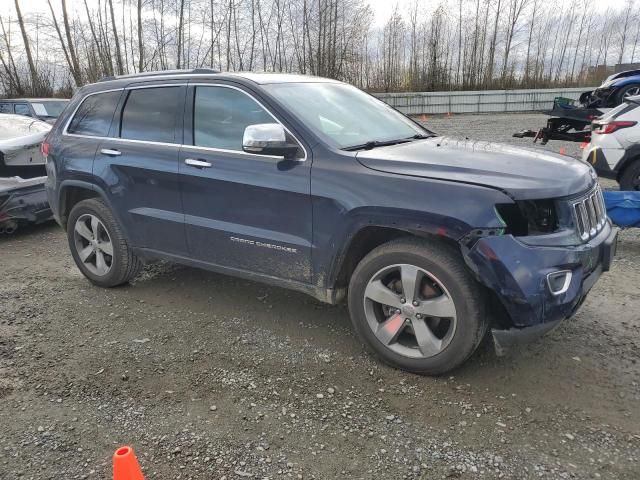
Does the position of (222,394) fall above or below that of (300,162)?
below

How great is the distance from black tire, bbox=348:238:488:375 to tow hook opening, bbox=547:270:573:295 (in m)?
0.37

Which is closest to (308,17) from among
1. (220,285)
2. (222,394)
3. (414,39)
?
(414,39)

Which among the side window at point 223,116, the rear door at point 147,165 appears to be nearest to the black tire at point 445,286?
the side window at point 223,116

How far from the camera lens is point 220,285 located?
4.76m

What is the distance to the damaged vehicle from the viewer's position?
6.28 metres

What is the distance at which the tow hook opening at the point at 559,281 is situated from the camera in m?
2.75

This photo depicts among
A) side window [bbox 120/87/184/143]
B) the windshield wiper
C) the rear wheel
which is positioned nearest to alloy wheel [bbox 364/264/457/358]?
the windshield wiper

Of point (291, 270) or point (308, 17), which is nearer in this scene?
point (291, 270)

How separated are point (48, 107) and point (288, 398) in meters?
13.1

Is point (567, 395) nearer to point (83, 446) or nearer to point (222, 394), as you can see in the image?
point (222, 394)

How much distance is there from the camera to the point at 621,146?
7121 mm

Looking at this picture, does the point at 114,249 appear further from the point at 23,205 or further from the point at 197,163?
the point at 23,205

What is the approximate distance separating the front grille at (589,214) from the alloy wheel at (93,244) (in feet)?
11.9

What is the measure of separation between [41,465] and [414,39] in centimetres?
2767
